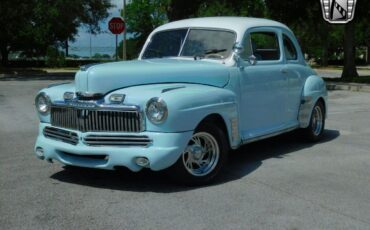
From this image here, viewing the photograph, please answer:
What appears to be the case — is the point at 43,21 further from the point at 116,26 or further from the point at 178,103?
the point at 178,103

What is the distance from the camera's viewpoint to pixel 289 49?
8.22 meters

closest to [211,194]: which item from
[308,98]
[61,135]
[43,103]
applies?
[61,135]

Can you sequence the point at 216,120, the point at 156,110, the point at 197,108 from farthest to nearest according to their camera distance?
the point at 216,120, the point at 197,108, the point at 156,110

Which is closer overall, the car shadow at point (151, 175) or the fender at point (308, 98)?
the car shadow at point (151, 175)

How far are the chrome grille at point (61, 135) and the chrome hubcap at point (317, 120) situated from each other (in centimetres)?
414

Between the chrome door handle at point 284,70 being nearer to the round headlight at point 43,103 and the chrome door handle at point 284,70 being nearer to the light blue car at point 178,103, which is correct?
the light blue car at point 178,103

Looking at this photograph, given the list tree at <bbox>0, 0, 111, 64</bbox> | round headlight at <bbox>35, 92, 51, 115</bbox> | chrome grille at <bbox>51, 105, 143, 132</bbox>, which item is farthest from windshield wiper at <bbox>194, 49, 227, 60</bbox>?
tree at <bbox>0, 0, 111, 64</bbox>

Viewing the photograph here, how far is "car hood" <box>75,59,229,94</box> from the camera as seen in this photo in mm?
5848

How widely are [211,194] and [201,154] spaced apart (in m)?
0.58

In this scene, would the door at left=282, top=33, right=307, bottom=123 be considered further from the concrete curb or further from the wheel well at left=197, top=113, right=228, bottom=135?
the concrete curb

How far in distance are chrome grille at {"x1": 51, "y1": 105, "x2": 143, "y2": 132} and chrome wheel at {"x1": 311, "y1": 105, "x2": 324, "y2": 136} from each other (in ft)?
12.7

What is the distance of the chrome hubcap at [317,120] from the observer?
873 centimetres

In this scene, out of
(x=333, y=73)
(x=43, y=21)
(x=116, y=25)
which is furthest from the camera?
(x=333, y=73)

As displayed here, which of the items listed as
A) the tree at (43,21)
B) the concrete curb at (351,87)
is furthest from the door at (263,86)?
the tree at (43,21)
